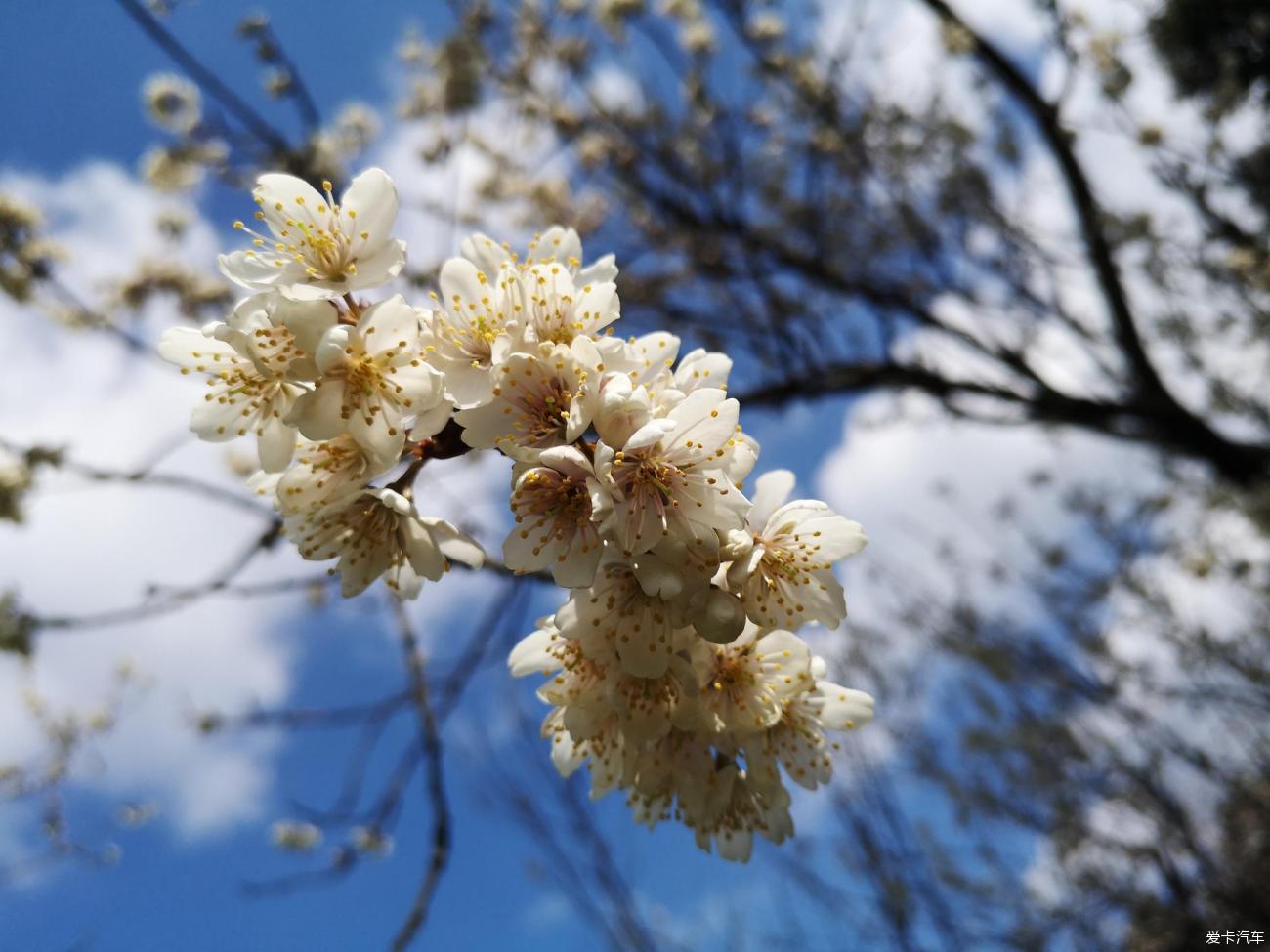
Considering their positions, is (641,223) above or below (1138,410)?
above

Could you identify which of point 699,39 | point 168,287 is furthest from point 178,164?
point 699,39

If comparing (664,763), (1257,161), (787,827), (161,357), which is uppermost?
(1257,161)

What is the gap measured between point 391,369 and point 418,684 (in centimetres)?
149

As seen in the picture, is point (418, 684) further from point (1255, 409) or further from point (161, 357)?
point (1255, 409)

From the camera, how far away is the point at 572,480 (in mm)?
1065

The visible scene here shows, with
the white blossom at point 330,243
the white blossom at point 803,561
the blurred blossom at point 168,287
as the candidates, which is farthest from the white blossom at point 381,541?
the blurred blossom at point 168,287

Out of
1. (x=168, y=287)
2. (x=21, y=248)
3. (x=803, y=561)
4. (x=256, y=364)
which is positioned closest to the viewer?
(x=256, y=364)

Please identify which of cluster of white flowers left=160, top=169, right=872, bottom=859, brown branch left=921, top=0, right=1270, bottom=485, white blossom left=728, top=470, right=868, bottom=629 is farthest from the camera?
brown branch left=921, top=0, right=1270, bottom=485

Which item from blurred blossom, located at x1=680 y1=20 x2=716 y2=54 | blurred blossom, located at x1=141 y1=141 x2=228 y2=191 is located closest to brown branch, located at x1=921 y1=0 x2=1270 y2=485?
blurred blossom, located at x1=680 y1=20 x2=716 y2=54

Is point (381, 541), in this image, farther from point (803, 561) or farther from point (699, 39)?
point (699, 39)

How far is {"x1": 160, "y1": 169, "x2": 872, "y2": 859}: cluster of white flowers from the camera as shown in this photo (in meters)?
1.04

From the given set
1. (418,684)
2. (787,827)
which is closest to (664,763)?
(787,827)

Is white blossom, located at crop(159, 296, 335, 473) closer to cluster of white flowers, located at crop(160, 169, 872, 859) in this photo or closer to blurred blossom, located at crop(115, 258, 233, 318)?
cluster of white flowers, located at crop(160, 169, 872, 859)

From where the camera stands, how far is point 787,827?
130cm
